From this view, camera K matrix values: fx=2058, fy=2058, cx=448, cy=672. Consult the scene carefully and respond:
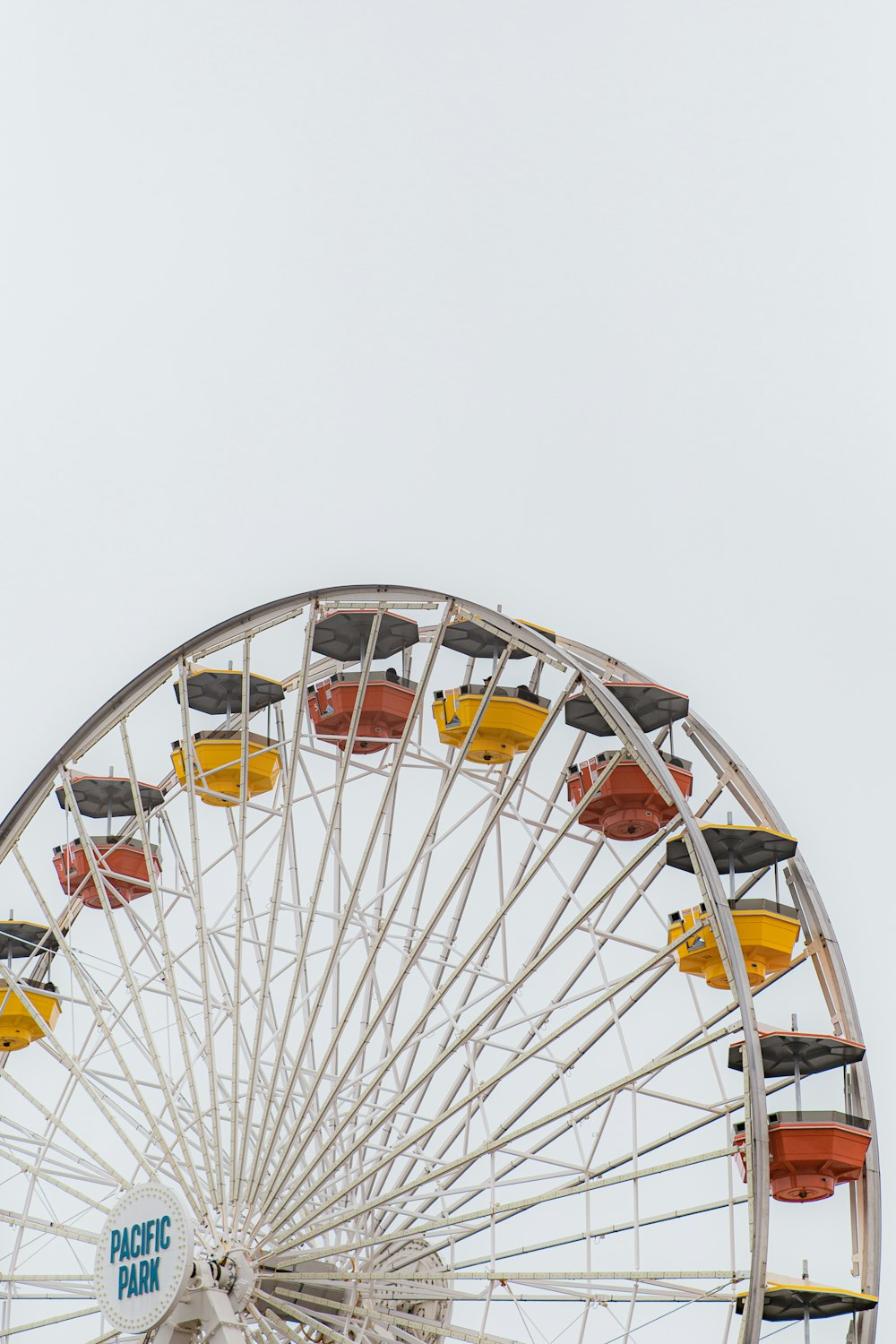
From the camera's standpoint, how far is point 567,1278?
13617 millimetres

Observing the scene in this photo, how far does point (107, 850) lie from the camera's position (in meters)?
18.1

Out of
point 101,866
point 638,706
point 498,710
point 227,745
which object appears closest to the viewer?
point 638,706

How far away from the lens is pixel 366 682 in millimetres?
16391

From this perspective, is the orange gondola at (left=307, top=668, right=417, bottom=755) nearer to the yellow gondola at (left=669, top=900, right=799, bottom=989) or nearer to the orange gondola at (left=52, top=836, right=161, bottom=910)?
the orange gondola at (left=52, top=836, right=161, bottom=910)

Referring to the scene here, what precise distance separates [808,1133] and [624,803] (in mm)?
2912

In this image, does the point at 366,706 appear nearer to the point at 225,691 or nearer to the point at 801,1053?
the point at 225,691

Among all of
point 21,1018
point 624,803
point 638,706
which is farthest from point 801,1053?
point 21,1018

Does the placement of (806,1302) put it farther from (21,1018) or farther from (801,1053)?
(21,1018)

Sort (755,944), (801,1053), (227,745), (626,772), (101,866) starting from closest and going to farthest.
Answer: (801,1053), (755,944), (626,772), (227,745), (101,866)

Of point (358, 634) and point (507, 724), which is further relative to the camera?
point (358, 634)

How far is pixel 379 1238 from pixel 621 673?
4.71 meters

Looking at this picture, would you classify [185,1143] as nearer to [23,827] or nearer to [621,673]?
[23,827]

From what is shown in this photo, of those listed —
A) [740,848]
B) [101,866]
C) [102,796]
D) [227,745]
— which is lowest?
[740,848]

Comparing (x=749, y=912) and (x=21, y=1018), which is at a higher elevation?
(x=749, y=912)
